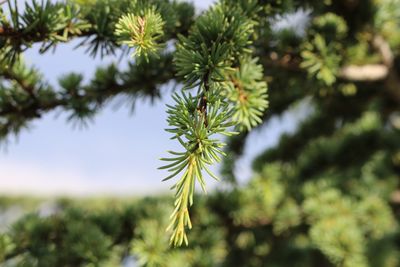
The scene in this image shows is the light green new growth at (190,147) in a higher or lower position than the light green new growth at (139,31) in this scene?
lower

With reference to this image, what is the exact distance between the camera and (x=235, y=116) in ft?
1.60

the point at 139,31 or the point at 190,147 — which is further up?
the point at 139,31

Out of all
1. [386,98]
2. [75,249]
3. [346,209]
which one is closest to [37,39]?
[75,249]

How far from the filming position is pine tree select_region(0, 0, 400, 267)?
418mm

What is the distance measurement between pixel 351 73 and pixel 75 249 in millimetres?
725

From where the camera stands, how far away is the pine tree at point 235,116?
1.37ft

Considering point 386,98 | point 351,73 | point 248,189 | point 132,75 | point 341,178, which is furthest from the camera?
point 386,98

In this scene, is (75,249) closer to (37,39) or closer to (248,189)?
(37,39)

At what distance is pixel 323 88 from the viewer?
0.80 m

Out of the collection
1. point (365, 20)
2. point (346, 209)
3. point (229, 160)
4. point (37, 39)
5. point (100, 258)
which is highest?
point (365, 20)

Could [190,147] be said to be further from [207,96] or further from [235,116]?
[235,116]

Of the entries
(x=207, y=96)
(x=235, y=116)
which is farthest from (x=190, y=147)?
→ (x=235, y=116)

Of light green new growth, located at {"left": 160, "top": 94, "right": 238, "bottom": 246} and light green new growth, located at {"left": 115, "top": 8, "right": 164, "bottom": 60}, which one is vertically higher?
light green new growth, located at {"left": 115, "top": 8, "right": 164, "bottom": 60}

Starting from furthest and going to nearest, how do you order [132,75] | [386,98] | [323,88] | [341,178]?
[386,98] → [341,178] → [323,88] → [132,75]
